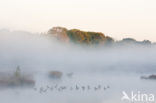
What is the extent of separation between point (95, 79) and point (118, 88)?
26.4 ft

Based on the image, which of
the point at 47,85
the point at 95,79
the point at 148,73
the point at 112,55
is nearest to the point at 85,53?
the point at 112,55

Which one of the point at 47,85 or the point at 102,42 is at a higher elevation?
the point at 102,42

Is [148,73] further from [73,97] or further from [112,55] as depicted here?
[73,97]

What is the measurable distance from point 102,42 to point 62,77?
19545 mm

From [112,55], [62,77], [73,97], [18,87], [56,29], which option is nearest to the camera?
[73,97]

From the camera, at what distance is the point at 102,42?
65875 mm

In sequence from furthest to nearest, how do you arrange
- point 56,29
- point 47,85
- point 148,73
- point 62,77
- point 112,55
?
1. point 112,55
2. point 56,29
3. point 148,73
4. point 62,77
5. point 47,85

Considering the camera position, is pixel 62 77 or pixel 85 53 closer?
pixel 62 77

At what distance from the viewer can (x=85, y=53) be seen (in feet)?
205

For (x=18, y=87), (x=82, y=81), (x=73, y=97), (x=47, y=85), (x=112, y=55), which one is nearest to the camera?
(x=73, y=97)

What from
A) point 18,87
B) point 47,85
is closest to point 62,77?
point 47,85

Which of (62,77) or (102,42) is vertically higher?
(102,42)

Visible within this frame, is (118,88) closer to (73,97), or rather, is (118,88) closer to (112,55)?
(73,97)

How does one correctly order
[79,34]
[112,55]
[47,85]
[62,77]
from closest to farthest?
[47,85], [62,77], [79,34], [112,55]
